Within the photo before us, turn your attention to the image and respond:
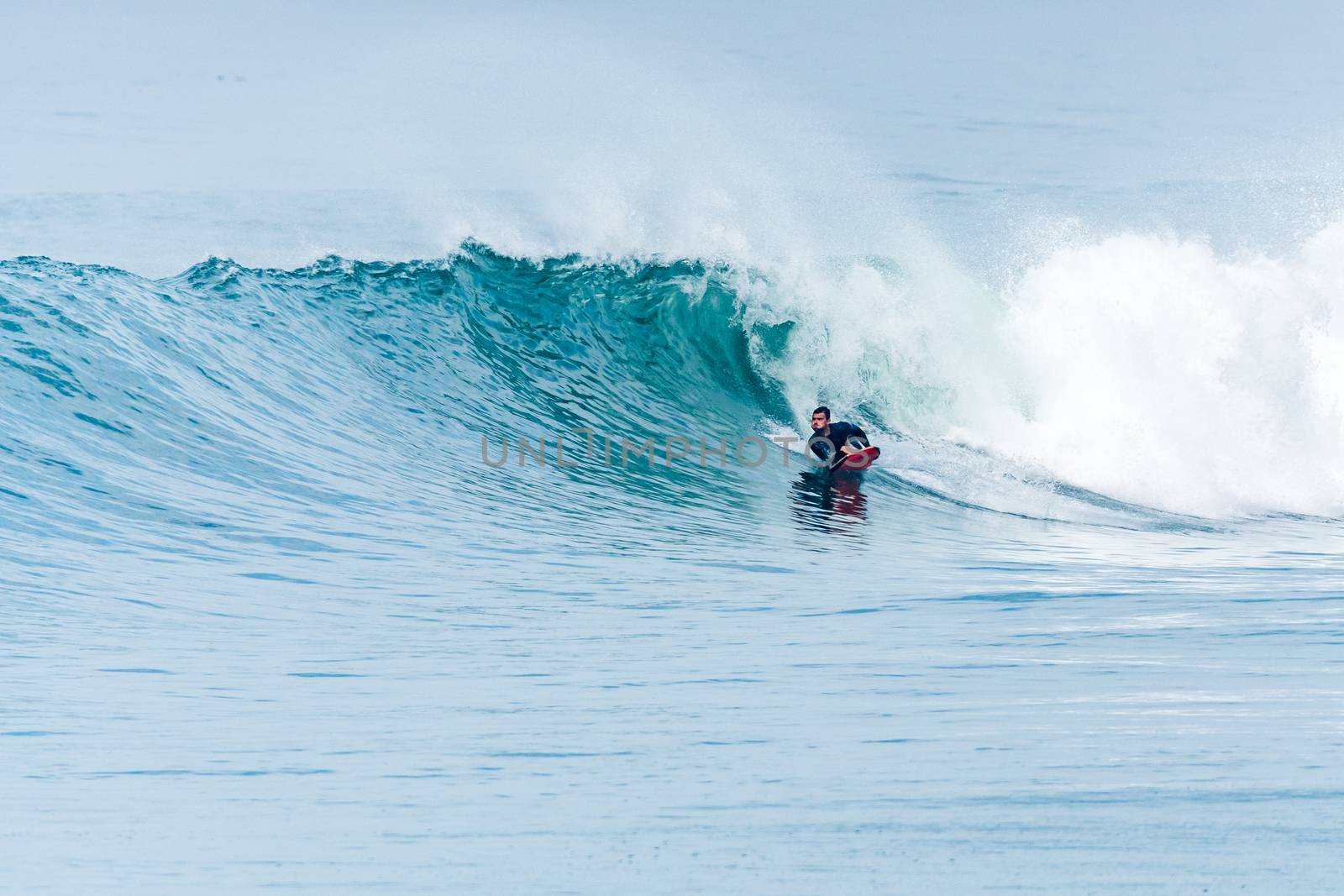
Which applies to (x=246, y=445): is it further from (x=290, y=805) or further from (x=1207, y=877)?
(x=1207, y=877)

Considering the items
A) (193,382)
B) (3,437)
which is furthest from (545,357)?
(3,437)

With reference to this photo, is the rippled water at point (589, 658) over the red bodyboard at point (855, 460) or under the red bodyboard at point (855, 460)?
under

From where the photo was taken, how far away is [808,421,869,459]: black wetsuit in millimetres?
10812

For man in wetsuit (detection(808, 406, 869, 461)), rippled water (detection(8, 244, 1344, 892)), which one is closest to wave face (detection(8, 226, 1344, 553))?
rippled water (detection(8, 244, 1344, 892))

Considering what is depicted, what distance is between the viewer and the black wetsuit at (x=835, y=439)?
35.5 ft

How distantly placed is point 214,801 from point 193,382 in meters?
8.08

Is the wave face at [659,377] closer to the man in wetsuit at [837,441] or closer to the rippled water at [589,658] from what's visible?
the rippled water at [589,658]

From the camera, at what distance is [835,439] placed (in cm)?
1088
